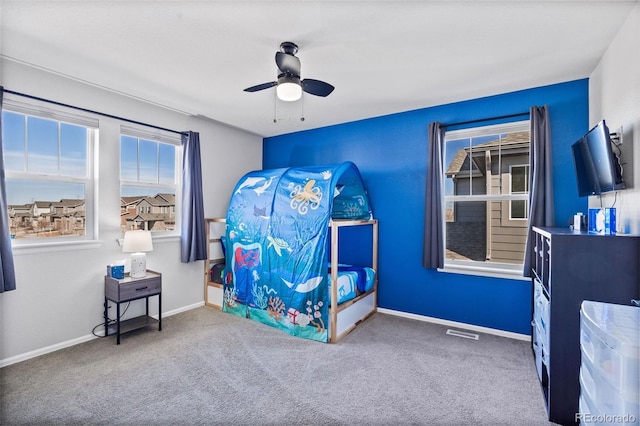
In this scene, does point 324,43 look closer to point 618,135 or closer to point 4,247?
point 618,135

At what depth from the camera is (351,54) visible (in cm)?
234

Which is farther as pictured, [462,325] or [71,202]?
[462,325]

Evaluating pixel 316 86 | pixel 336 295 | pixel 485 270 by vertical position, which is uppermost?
pixel 316 86

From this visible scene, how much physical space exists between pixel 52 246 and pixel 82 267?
1.06 ft

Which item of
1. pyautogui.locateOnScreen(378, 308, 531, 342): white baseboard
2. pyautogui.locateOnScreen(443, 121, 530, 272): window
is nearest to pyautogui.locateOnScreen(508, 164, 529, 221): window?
pyautogui.locateOnScreen(443, 121, 530, 272): window

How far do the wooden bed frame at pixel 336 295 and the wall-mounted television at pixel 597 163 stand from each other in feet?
6.50

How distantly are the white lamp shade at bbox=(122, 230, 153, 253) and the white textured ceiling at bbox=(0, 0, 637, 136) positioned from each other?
4.95 ft

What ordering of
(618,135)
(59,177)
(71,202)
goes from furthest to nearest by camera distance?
(71,202), (59,177), (618,135)

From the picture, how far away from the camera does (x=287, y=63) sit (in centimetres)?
208

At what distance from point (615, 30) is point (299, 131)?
3493 millimetres

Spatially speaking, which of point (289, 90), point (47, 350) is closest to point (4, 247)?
point (47, 350)

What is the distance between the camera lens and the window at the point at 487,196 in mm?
3207

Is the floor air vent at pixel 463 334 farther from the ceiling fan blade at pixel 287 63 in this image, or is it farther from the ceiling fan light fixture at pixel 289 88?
the ceiling fan blade at pixel 287 63

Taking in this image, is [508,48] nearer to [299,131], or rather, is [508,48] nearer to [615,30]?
[615,30]
